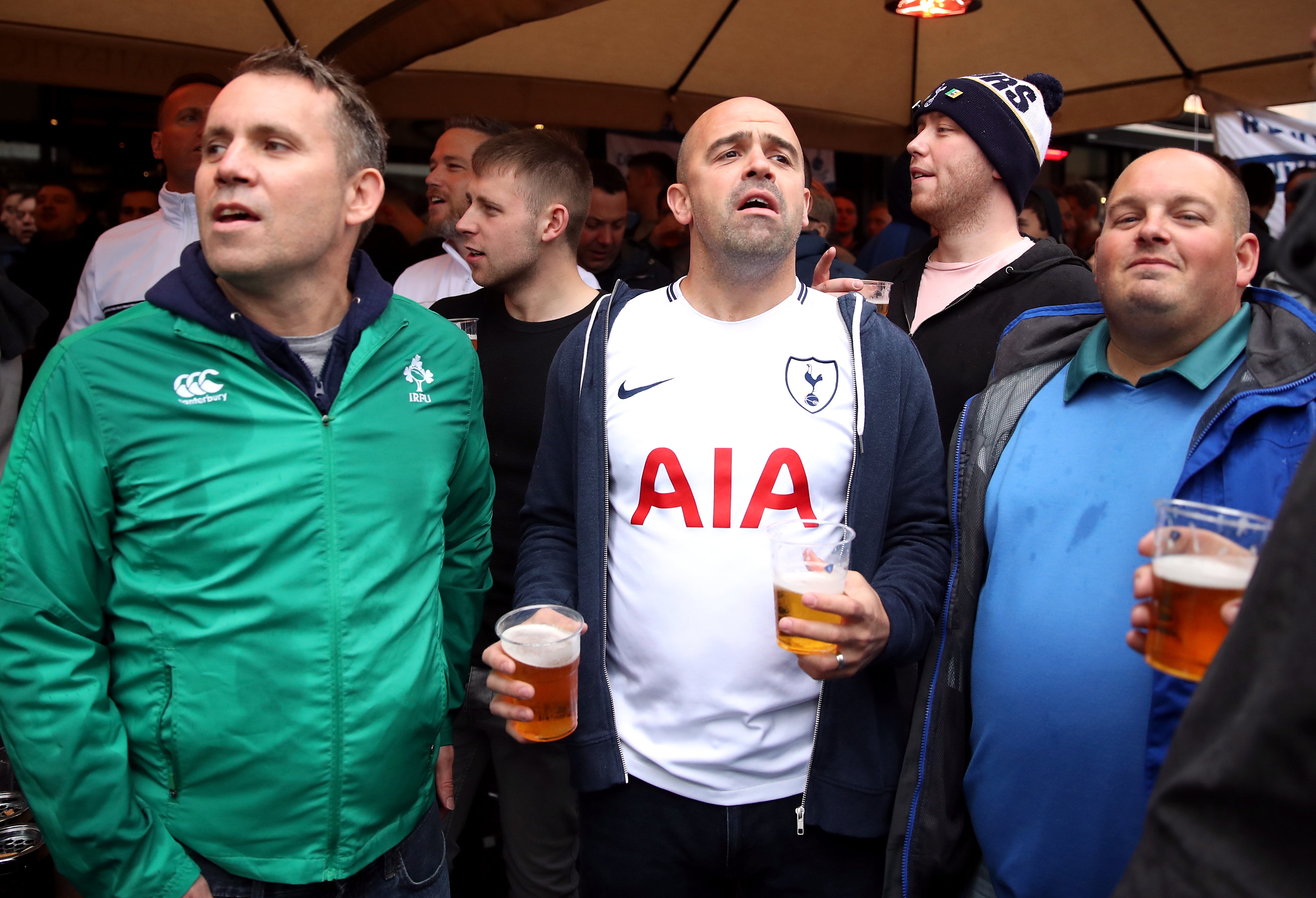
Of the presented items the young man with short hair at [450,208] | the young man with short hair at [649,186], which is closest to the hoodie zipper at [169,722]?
the young man with short hair at [450,208]

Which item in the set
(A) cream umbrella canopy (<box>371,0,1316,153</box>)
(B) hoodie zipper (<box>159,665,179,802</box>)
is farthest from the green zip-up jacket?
(A) cream umbrella canopy (<box>371,0,1316,153</box>)

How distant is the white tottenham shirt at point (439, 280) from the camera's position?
4113mm

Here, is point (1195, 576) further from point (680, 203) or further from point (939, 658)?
point (680, 203)

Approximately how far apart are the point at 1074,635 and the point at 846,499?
0.56m

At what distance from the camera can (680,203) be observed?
266 centimetres

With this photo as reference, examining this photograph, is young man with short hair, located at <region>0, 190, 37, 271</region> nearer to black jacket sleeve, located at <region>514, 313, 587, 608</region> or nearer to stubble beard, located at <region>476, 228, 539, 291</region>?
stubble beard, located at <region>476, 228, 539, 291</region>

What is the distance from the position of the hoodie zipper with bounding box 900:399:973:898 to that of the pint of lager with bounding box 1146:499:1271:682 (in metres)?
0.70

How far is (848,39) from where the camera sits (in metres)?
5.55

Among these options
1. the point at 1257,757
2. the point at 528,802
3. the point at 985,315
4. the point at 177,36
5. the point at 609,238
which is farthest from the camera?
the point at 609,238

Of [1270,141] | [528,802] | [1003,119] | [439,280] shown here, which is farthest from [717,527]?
[1270,141]

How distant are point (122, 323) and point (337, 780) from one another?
99 centimetres

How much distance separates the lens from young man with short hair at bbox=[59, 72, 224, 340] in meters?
3.64

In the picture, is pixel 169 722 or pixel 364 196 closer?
pixel 169 722

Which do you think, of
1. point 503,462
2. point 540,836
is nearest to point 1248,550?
point 503,462
